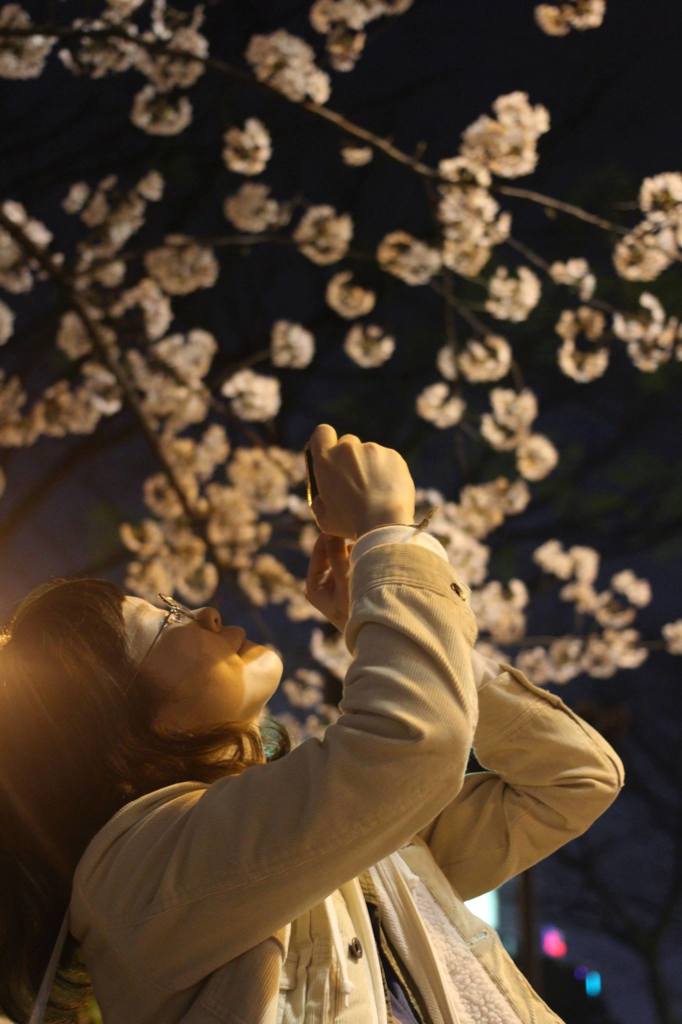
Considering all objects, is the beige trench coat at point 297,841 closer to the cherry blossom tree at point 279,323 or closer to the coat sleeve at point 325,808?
the coat sleeve at point 325,808

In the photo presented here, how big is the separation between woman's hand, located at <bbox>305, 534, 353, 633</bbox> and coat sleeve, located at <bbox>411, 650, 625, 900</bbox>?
0.92 feet

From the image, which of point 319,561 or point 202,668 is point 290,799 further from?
point 319,561

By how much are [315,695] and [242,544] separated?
3.54 metres

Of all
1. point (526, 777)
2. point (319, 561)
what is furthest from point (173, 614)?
point (526, 777)

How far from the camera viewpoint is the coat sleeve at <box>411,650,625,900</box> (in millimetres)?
1904

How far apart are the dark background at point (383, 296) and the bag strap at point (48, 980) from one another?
180 inches

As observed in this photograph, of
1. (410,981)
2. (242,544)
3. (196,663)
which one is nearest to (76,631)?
(196,663)

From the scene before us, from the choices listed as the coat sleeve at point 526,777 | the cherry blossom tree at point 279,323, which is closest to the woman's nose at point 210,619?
the coat sleeve at point 526,777

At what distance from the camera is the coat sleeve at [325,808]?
4.79ft

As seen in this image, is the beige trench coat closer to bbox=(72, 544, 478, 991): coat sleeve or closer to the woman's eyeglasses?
bbox=(72, 544, 478, 991): coat sleeve

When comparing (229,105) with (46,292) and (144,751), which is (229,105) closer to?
(46,292)

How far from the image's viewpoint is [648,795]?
18188 millimetres

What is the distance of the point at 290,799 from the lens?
1498 millimetres

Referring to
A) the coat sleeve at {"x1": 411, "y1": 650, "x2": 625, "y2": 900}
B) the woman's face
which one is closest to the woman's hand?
the woman's face
